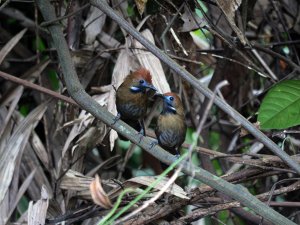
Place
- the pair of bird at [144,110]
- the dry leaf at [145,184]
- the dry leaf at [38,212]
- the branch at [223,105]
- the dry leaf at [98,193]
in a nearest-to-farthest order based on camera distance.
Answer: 1. the dry leaf at [98,193]
2. the branch at [223,105]
3. the dry leaf at [145,184]
4. the dry leaf at [38,212]
5. the pair of bird at [144,110]

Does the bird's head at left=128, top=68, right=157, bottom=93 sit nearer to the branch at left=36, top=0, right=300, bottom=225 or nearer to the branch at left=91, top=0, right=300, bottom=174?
the branch at left=36, top=0, right=300, bottom=225

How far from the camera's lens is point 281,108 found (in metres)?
3.16

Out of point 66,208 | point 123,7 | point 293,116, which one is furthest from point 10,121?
point 293,116

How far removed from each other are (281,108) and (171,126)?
0.81 m

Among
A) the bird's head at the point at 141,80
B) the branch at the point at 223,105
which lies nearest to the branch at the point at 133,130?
the branch at the point at 223,105

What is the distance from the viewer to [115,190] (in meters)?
3.38

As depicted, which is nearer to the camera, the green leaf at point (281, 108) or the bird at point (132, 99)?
the green leaf at point (281, 108)

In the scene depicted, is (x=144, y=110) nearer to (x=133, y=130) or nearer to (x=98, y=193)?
(x=133, y=130)

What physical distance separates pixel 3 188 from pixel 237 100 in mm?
1962

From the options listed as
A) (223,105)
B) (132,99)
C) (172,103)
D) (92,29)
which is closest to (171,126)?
(172,103)

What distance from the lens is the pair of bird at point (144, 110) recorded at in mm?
3693

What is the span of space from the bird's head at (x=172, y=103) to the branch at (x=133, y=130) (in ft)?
2.45

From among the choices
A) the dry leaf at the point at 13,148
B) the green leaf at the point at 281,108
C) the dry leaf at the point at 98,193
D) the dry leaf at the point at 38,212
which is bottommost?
the dry leaf at the point at 38,212

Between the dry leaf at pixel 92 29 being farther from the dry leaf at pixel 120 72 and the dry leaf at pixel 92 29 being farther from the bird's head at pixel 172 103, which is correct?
the bird's head at pixel 172 103
